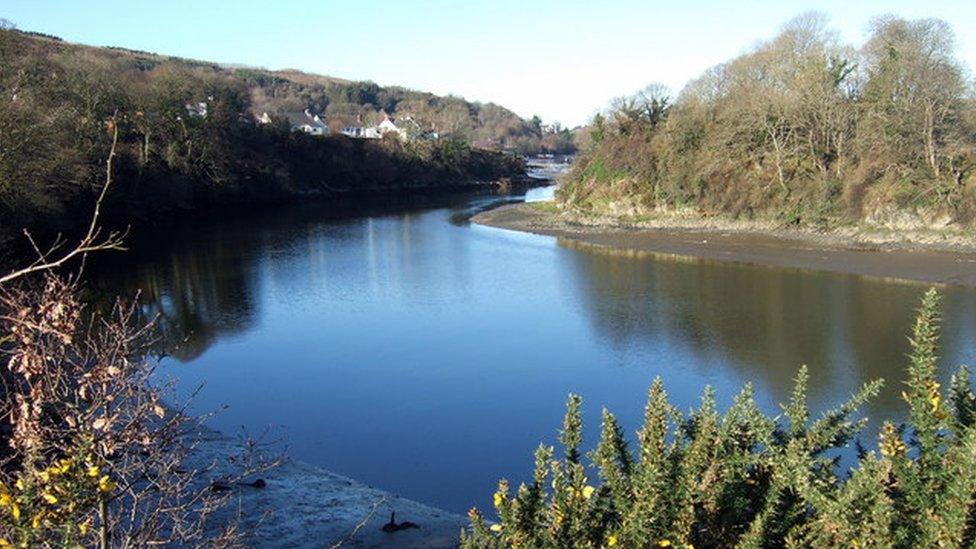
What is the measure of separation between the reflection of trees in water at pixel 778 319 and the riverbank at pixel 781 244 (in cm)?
171

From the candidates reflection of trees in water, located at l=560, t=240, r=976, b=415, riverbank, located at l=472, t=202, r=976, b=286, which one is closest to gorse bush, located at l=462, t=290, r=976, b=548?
reflection of trees in water, located at l=560, t=240, r=976, b=415

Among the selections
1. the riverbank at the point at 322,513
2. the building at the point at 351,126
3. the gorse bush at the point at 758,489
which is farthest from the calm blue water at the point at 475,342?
the building at the point at 351,126

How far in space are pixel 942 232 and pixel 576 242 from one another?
15019mm

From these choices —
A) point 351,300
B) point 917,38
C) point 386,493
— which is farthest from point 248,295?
point 917,38

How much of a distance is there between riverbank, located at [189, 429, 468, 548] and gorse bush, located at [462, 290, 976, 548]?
192 inches

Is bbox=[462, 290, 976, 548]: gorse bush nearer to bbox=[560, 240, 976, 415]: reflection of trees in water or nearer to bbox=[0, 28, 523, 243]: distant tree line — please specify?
bbox=[0, 28, 523, 243]: distant tree line

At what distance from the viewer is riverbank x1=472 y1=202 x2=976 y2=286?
83.3 ft

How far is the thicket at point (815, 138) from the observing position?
101 ft

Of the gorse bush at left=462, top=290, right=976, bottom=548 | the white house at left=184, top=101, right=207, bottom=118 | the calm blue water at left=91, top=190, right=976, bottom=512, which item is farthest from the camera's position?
the white house at left=184, top=101, right=207, bottom=118

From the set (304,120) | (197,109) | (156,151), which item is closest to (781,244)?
(156,151)

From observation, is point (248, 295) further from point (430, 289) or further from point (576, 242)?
point (576, 242)

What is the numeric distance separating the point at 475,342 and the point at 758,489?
14028 millimetres

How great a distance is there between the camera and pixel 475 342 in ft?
59.9

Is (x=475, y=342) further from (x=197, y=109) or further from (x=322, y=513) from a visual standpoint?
(x=197, y=109)
